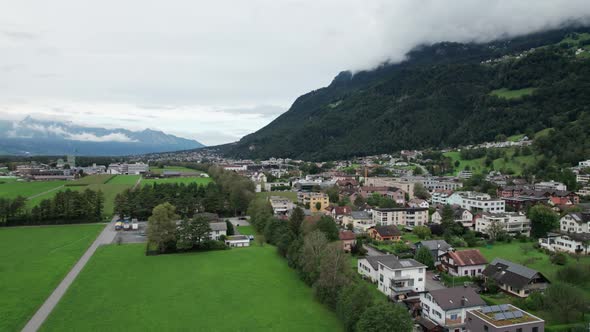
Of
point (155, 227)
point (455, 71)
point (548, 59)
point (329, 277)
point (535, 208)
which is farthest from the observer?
point (455, 71)

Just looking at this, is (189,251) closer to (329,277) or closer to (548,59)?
(329,277)

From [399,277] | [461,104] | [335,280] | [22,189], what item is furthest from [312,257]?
[461,104]

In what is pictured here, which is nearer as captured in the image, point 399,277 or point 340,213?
point 399,277

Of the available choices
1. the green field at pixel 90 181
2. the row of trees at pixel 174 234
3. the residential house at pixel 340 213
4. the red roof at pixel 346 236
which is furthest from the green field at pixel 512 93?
the green field at pixel 90 181

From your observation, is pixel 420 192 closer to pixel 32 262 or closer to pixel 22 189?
pixel 32 262

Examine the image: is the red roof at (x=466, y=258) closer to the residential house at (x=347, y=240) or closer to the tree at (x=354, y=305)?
the residential house at (x=347, y=240)

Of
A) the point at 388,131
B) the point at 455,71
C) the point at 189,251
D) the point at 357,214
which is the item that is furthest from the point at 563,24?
the point at 189,251

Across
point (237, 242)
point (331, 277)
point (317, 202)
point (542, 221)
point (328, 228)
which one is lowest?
point (237, 242)
